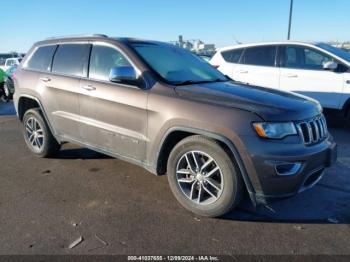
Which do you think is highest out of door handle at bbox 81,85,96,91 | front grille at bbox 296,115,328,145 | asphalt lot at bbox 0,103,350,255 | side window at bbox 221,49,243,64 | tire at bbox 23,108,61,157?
side window at bbox 221,49,243,64

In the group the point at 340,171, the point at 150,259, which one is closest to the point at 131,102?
the point at 150,259

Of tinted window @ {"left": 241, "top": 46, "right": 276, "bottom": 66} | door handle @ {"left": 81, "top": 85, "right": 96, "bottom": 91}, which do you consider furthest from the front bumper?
tinted window @ {"left": 241, "top": 46, "right": 276, "bottom": 66}

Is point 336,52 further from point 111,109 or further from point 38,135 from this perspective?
point 38,135

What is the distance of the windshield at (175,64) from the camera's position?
3.94 m

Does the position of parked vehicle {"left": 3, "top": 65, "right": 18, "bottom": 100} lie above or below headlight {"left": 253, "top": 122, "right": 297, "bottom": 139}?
below

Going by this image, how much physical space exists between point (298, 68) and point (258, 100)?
4.49 meters

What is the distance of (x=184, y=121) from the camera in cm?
335

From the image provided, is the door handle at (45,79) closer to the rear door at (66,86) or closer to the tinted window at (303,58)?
the rear door at (66,86)

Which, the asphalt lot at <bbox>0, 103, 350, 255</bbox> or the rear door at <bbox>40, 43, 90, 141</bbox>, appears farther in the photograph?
the rear door at <bbox>40, 43, 90, 141</bbox>

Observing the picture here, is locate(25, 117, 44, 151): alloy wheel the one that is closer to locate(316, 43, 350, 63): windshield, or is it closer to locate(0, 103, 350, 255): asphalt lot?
locate(0, 103, 350, 255): asphalt lot

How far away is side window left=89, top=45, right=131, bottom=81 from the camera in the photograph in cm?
406

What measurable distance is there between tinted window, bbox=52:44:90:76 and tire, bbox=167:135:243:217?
1821mm

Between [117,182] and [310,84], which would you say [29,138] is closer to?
[117,182]

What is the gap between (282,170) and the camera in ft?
10.00
